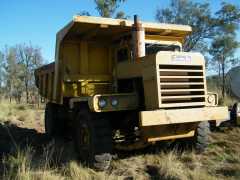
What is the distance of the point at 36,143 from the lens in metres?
10.1

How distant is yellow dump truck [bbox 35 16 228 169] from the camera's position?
22.9 feet

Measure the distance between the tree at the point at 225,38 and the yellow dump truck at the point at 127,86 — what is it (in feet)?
50.3

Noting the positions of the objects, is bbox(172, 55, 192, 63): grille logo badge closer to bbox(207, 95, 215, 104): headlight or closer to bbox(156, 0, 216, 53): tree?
bbox(207, 95, 215, 104): headlight

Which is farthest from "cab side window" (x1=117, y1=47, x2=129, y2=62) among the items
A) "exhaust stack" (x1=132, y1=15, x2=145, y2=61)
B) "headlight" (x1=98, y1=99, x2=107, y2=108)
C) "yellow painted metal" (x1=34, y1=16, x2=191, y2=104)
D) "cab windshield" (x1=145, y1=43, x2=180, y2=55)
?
"headlight" (x1=98, y1=99, x2=107, y2=108)

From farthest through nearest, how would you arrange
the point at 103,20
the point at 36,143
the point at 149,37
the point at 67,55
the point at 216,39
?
the point at 216,39 → the point at 36,143 → the point at 67,55 → the point at 149,37 → the point at 103,20

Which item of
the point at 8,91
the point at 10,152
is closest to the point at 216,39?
the point at 10,152

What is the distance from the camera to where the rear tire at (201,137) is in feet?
26.6

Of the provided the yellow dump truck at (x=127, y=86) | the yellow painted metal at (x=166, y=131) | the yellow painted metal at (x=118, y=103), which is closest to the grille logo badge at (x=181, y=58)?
the yellow dump truck at (x=127, y=86)

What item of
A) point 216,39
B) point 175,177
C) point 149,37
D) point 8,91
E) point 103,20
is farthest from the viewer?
point 8,91

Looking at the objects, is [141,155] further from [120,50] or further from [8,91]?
[8,91]

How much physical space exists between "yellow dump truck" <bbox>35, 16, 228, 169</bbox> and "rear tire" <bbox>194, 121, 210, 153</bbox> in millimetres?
21

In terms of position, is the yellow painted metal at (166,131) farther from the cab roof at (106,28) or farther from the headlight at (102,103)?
the cab roof at (106,28)

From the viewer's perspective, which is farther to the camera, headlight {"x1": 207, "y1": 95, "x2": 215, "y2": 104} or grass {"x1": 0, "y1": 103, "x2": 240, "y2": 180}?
headlight {"x1": 207, "y1": 95, "x2": 215, "y2": 104}

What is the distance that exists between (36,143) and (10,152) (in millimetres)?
1500
